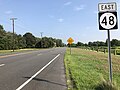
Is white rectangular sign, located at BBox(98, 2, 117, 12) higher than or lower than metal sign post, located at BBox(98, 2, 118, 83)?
higher

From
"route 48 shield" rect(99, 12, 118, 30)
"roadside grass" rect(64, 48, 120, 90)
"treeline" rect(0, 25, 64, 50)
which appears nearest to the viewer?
"route 48 shield" rect(99, 12, 118, 30)

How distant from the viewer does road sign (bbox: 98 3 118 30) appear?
8.02 metres

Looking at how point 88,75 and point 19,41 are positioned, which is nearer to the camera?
point 88,75

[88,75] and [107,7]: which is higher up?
[107,7]

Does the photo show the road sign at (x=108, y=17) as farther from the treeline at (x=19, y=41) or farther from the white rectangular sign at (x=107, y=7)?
the treeline at (x=19, y=41)

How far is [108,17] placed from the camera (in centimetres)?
805

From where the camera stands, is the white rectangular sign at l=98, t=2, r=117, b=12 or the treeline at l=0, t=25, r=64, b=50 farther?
the treeline at l=0, t=25, r=64, b=50

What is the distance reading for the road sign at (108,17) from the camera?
802 centimetres

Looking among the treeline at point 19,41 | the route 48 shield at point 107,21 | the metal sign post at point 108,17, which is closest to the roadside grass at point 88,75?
the metal sign post at point 108,17

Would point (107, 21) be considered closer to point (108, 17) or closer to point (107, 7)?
point (108, 17)

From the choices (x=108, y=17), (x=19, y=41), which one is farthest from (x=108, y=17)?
(x=19, y=41)

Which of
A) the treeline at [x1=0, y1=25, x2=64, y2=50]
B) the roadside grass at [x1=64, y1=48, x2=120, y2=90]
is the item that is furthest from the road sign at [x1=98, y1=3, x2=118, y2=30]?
the treeline at [x1=0, y1=25, x2=64, y2=50]

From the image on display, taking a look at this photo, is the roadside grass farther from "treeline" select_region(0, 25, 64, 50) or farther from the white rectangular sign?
"treeline" select_region(0, 25, 64, 50)

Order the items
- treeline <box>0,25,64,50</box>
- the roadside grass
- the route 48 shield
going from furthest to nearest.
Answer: treeline <box>0,25,64,50</box>, the roadside grass, the route 48 shield
